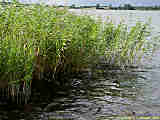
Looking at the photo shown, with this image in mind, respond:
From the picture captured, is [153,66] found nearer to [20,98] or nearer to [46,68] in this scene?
[46,68]

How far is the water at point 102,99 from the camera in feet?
20.6

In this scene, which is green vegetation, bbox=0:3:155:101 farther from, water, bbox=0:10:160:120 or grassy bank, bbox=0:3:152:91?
water, bbox=0:10:160:120

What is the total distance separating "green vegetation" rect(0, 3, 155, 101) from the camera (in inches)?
235

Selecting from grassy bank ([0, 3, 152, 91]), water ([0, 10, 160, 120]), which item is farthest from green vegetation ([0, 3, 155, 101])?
water ([0, 10, 160, 120])

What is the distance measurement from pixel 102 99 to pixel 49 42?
2222 millimetres

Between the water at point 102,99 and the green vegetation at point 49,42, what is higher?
the green vegetation at point 49,42

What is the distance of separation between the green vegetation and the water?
70 centimetres

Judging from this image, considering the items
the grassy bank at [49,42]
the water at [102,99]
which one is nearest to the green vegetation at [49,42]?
the grassy bank at [49,42]

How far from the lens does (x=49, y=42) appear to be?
7.36 m

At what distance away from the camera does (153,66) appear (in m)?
11.1

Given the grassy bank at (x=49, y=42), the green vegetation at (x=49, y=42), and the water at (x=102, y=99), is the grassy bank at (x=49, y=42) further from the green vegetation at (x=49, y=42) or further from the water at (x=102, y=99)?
the water at (x=102, y=99)

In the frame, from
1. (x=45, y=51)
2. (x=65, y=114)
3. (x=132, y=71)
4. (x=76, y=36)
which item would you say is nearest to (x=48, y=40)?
(x=45, y=51)

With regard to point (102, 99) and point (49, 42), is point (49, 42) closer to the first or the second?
point (49, 42)

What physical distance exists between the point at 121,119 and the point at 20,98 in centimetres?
260
